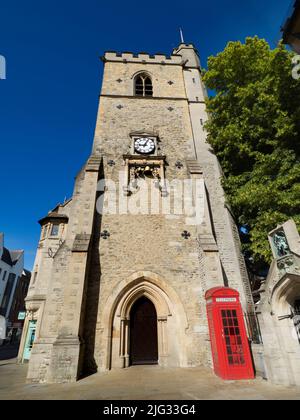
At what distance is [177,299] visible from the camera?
9.11 meters

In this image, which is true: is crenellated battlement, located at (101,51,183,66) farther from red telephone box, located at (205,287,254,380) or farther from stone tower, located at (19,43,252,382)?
red telephone box, located at (205,287,254,380)

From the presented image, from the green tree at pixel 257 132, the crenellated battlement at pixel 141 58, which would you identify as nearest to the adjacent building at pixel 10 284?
the crenellated battlement at pixel 141 58

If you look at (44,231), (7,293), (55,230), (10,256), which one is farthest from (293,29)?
(10,256)

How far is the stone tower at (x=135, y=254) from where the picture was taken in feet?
26.9

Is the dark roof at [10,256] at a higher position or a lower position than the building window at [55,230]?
higher

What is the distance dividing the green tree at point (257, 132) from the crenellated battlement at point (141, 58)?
5.18 m

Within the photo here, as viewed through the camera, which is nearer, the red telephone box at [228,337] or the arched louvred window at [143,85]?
the red telephone box at [228,337]

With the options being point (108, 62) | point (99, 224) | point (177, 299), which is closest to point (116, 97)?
point (108, 62)

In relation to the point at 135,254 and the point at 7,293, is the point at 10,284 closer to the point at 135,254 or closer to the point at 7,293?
the point at 7,293

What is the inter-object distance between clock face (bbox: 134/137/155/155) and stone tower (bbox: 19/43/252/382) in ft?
0.19

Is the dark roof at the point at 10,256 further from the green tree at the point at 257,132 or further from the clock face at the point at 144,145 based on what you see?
the green tree at the point at 257,132

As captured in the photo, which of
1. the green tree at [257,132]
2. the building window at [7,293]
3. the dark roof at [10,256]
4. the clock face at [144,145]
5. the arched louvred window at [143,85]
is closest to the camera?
the green tree at [257,132]

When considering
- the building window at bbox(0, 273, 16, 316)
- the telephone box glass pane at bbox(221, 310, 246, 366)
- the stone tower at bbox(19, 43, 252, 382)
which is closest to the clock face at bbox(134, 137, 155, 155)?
the stone tower at bbox(19, 43, 252, 382)
